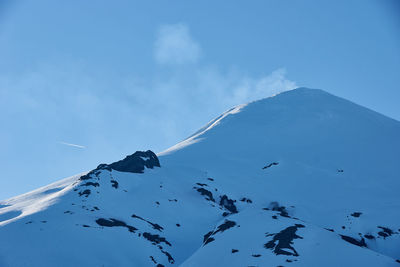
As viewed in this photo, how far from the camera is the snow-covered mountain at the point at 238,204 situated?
3759 cm

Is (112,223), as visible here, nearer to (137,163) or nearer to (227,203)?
(227,203)

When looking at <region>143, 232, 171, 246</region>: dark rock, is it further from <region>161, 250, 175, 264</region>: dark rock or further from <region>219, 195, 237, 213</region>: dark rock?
<region>219, 195, 237, 213</region>: dark rock

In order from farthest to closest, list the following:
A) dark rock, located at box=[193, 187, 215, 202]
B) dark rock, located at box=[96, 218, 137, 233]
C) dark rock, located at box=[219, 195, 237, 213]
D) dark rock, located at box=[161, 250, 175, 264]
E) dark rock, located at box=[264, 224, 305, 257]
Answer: dark rock, located at box=[193, 187, 215, 202], dark rock, located at box=[219, 195, 237, 213], dark rock, located at box=[96, 218, 137, 233], dark rock, located at box=[161, 250, 175, 264], dark rock, located at box=[264, 224, 305, 257]

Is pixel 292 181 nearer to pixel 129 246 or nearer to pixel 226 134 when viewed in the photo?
pixel 226 134

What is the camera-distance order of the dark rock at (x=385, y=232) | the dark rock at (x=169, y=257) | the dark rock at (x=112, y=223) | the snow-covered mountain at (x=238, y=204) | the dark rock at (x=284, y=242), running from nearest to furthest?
the dark rock at (x=284, y=242) < the snow-covered mountain at (x=238, y=204) < the dark rock at (x=169, y=257) < the dark rock at (x=112, y=223) < the dark rock at (x=385, y=232)

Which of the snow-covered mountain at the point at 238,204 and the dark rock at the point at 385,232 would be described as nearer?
the snow-covered mountain at the point at 238,204

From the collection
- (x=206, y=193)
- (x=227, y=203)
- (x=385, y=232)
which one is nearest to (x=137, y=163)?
(x=206, y=193)

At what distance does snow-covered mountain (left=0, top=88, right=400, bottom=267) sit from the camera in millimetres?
37594

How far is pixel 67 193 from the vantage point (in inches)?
2249

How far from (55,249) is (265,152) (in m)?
67.5

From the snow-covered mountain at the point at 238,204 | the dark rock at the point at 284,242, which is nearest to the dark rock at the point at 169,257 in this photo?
the snow-covered mountain at the point at 238,204

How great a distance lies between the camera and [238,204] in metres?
65.9

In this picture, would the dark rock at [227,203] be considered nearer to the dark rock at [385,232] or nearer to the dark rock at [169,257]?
the dark rock at [169,257]

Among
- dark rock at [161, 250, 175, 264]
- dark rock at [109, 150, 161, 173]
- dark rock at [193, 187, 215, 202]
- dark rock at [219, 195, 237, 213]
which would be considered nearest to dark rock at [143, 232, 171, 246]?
dark rock at [161, 250, 175, 264]
